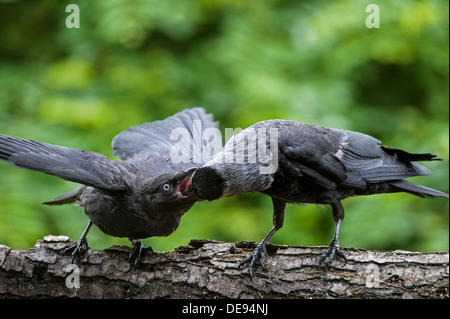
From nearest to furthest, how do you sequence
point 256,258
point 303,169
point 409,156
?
point 256,258, point 303,169, point 409,156

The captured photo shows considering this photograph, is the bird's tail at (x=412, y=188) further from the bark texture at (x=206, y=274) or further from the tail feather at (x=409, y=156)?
the bark texture at (x=206, y=274)

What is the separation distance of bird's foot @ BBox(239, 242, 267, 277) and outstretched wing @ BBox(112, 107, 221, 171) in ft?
2.69

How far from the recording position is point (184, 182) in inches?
149

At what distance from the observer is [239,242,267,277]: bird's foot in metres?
3.89

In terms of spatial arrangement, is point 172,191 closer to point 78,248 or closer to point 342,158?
point 78,248

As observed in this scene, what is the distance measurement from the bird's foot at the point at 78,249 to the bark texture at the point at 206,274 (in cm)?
5

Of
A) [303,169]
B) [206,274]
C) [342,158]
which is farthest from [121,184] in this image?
[342,158]

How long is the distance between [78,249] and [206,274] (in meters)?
0.95

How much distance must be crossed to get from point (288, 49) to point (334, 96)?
930 mm

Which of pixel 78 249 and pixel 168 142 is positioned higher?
pixel 168 142

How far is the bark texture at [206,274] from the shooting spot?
11.8ft

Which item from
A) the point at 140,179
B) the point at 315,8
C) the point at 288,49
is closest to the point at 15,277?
the point at 140,179

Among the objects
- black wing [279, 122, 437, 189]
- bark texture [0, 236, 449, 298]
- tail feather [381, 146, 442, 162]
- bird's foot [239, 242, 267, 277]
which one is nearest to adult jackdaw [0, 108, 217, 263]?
bark texture [0, 236, 449, 298]

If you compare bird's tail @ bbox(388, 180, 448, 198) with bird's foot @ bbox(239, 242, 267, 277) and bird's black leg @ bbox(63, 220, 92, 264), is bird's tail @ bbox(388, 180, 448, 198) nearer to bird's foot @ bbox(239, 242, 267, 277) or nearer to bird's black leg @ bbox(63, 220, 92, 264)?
bird's foot @ bbox(239, 242, 267, 277)
